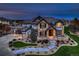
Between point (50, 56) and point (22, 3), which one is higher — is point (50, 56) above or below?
below

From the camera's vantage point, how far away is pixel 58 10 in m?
1.35

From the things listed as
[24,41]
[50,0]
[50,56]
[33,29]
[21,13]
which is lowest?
[50,56]

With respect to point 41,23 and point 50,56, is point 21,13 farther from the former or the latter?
point 50,56

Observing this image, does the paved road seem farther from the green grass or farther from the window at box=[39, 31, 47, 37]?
the window at box=[39, 31, 47, 37]

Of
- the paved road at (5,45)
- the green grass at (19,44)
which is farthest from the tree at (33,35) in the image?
the paved road at (5,45)

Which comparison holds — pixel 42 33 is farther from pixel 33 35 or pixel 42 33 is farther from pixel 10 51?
pixel 10 51

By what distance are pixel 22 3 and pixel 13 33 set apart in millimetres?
274

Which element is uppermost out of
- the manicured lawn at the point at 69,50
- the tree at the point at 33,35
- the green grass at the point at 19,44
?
the tree at the point at 33,35

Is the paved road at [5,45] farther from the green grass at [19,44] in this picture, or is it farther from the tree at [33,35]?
the tree at [33,35]

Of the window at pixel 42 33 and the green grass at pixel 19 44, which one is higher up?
the window at pixel 42 33

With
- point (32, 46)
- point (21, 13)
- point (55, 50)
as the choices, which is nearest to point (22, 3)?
point (21, 13)

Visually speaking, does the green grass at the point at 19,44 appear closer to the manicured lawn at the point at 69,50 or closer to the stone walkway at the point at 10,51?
the stone walkway at the point at 10,51

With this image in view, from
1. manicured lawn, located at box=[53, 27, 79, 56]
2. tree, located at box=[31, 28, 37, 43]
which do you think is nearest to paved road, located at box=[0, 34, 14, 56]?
tree, located at box=[31, 28, 37, 43]

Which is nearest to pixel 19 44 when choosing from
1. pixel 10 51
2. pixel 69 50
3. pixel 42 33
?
pixel 10 51
